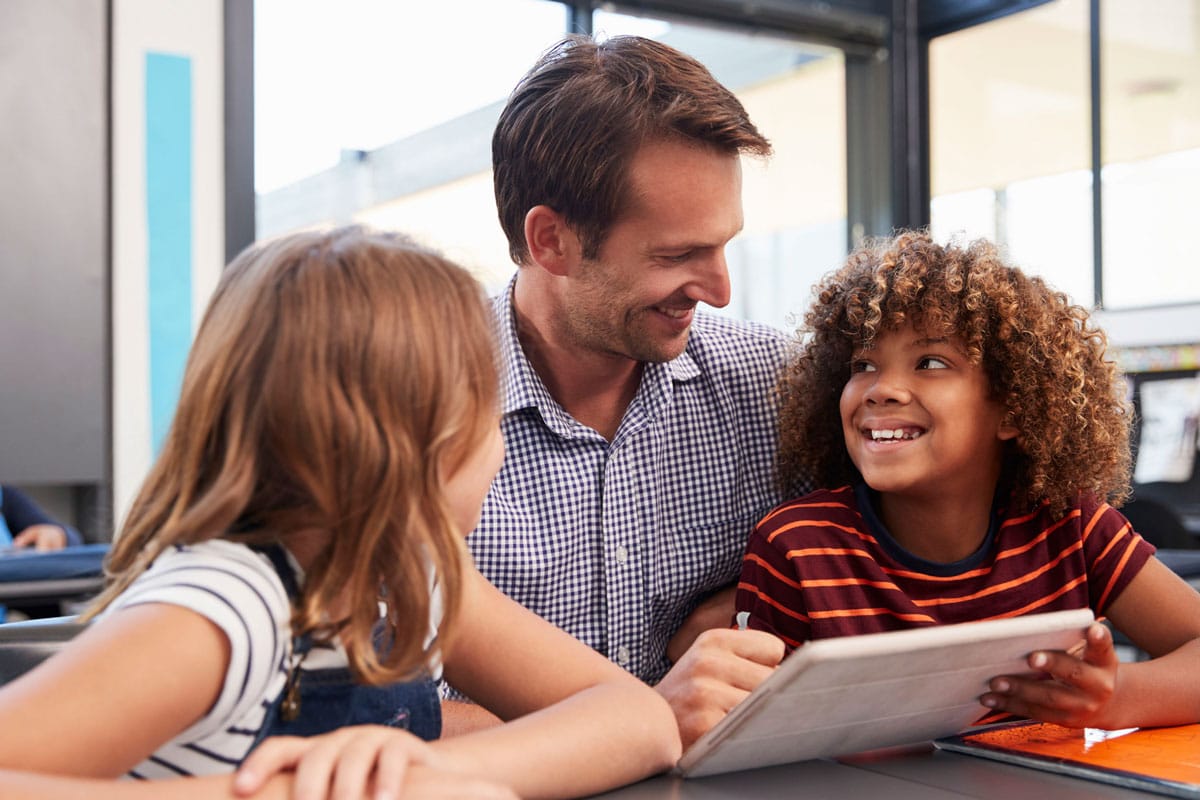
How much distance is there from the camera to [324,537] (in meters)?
0.81

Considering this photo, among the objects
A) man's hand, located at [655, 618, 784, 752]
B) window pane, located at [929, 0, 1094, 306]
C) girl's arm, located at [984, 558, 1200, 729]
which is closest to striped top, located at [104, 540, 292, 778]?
man's hand, located at [655, 618, 784, 752]

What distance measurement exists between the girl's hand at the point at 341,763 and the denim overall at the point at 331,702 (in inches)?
3.9

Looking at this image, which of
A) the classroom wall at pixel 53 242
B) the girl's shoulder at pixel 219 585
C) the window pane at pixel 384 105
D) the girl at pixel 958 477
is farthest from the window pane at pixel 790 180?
the girl's shoulder at pixel 219 585

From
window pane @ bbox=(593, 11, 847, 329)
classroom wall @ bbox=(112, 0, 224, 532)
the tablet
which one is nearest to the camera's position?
the tablet

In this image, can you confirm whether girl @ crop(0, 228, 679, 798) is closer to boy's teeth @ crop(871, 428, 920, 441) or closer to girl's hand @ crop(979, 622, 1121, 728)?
girl's hand @ crop(979, 622, 1121, 728)

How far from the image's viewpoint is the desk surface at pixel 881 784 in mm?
776

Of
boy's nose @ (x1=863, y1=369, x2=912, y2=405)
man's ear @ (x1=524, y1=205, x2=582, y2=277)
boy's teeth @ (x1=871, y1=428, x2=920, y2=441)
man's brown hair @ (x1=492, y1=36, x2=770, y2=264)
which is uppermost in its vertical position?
man's brown hair @ (x1=492, y1=36, x2=770, y2=264)

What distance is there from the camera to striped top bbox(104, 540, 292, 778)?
697 mm

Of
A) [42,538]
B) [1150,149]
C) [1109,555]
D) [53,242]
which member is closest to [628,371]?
[1109,555]

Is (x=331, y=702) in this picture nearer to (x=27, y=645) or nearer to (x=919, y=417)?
(x=27, y=645)

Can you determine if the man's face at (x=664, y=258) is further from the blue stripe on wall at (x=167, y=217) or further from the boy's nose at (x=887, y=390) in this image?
the blue stripe on wall at (x=167, y=217)

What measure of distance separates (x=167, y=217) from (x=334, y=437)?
120 inches

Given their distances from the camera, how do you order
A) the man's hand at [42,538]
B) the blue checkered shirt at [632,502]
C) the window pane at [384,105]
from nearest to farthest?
the blue checkered shirt at [632,502]
the man's hand at [42,538]
the window pane at [384,105]

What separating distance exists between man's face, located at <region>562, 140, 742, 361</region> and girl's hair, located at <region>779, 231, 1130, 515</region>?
0.15 meters
